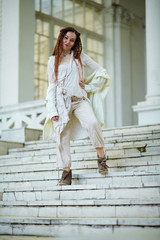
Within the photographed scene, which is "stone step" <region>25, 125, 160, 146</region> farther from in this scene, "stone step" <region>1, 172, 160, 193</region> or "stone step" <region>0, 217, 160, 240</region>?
"stone step" <region>0, 217, 160, 240</region>

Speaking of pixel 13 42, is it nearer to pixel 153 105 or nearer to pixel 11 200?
pixel 153 105

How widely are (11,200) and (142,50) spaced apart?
33.0 ft

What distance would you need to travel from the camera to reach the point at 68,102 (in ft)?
16.3

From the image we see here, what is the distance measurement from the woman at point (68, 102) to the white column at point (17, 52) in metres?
5.45

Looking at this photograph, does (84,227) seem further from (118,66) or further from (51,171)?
(118,66)

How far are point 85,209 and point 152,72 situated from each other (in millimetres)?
5047

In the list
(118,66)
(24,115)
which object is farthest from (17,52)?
(118,66)

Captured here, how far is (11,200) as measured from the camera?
4965 mm

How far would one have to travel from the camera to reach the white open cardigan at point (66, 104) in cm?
491

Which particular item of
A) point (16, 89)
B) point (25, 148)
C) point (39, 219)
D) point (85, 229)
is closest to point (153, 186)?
point (85, 229)

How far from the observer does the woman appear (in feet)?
15.9

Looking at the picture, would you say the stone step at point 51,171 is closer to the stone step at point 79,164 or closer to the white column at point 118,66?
the stone step at point 79,164

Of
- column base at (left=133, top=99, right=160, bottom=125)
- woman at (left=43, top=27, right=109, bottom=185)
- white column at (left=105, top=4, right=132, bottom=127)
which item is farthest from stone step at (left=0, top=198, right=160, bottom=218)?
white column at (left=105, top=4, right=132, bottom=127)

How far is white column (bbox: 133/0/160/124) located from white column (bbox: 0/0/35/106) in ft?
10.4
